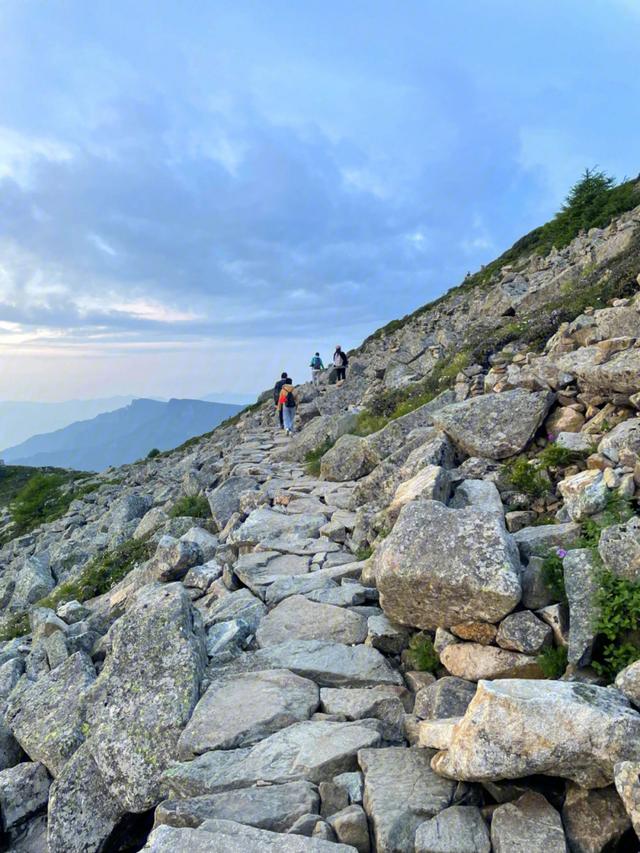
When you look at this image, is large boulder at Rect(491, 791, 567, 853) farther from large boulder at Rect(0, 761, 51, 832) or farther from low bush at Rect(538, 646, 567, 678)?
large boulder at Rect(0, 761, 51, 832)

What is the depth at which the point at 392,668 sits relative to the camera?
24.1 feet

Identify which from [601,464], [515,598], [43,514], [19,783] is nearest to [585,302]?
[601,464]

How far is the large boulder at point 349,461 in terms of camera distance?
1584 cm

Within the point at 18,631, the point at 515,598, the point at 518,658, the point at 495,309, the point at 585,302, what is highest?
the point at 495,309

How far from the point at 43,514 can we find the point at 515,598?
41.0 meters

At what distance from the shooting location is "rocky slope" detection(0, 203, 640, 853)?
4.62 metres

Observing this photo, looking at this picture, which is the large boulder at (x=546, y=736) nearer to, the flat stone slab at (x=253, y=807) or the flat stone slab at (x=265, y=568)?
the flat stone slab at (x=253, y=807)

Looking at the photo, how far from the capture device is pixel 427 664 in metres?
6.98

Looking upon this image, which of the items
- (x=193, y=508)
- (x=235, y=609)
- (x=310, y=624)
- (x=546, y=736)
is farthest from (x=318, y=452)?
(x=546, y=736)

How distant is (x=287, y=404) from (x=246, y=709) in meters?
21.5

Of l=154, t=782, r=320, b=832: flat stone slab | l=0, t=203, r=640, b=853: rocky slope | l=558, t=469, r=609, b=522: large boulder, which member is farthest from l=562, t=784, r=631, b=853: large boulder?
l=558, t=469, r=609, b=522: large boulder

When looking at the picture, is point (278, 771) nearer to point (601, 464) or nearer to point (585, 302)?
point (601, 464)

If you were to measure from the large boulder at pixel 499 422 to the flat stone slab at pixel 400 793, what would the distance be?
662 cm

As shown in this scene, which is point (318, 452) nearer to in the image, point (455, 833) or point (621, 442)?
point (621, 442)
